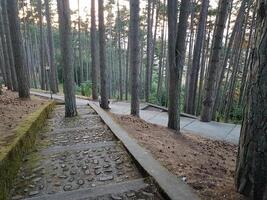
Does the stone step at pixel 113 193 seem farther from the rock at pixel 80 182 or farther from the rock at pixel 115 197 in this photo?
the rock at pixel 80 182

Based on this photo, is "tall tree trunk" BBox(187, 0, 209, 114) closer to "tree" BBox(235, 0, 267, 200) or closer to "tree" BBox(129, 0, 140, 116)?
"tree" BBox(129, 0, 140, 116)

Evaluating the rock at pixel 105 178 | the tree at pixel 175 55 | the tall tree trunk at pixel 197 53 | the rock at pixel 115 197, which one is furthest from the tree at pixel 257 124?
the tall tree trunk at pixel 197 53

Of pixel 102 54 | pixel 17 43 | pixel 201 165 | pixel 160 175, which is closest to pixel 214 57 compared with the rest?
pixel 102 54

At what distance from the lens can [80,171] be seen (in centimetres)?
382

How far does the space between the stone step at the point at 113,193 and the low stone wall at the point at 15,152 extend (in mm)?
478

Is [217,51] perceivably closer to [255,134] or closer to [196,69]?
[196,69]

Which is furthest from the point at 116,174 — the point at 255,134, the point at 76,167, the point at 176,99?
the point at 176,99

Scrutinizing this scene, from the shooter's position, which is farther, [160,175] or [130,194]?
[160,175]

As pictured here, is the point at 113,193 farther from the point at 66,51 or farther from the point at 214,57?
the point at 214,57

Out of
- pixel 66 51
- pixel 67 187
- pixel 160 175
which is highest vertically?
pixel 66 51

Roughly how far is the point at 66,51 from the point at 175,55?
3383 mm

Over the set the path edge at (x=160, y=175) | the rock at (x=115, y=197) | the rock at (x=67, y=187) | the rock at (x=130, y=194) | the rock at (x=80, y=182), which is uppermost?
the path edge at (x=160, y=175)

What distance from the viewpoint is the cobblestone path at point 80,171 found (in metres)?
3.10

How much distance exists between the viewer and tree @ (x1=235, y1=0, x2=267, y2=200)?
2.30 metres
